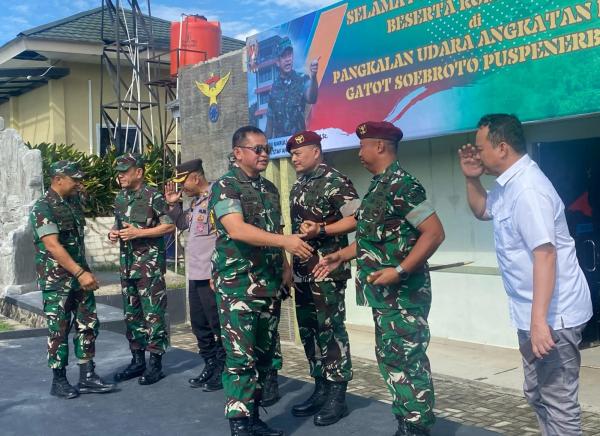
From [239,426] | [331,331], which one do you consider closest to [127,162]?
[331,331]

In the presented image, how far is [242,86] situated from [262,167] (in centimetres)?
508

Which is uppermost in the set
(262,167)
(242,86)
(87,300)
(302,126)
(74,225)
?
(242,86)

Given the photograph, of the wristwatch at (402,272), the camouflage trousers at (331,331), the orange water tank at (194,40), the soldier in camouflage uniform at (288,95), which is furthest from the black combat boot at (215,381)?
the orange water tank at (194,40)

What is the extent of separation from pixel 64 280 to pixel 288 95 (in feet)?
13.1

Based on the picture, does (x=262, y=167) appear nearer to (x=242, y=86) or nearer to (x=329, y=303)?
(x=329, y=303)

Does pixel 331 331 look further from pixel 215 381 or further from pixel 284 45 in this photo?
pixel 284 45

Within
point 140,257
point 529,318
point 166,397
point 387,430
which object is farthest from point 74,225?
point 529,318

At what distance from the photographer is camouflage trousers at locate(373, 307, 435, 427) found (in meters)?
3.57

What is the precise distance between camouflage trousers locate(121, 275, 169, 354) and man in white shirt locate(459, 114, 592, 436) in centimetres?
287

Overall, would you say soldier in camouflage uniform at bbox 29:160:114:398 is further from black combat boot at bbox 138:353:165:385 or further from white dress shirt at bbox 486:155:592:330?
white dress shirt at bbox 486:155:592:330

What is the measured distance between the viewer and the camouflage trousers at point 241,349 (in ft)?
12.5

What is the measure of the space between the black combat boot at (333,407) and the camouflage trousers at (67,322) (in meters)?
1.83

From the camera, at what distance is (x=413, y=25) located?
6.82 meters

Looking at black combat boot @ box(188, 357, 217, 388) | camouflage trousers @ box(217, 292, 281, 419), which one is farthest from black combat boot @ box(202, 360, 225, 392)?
camouflage trousers @ box(217, 292, 281, 419)
